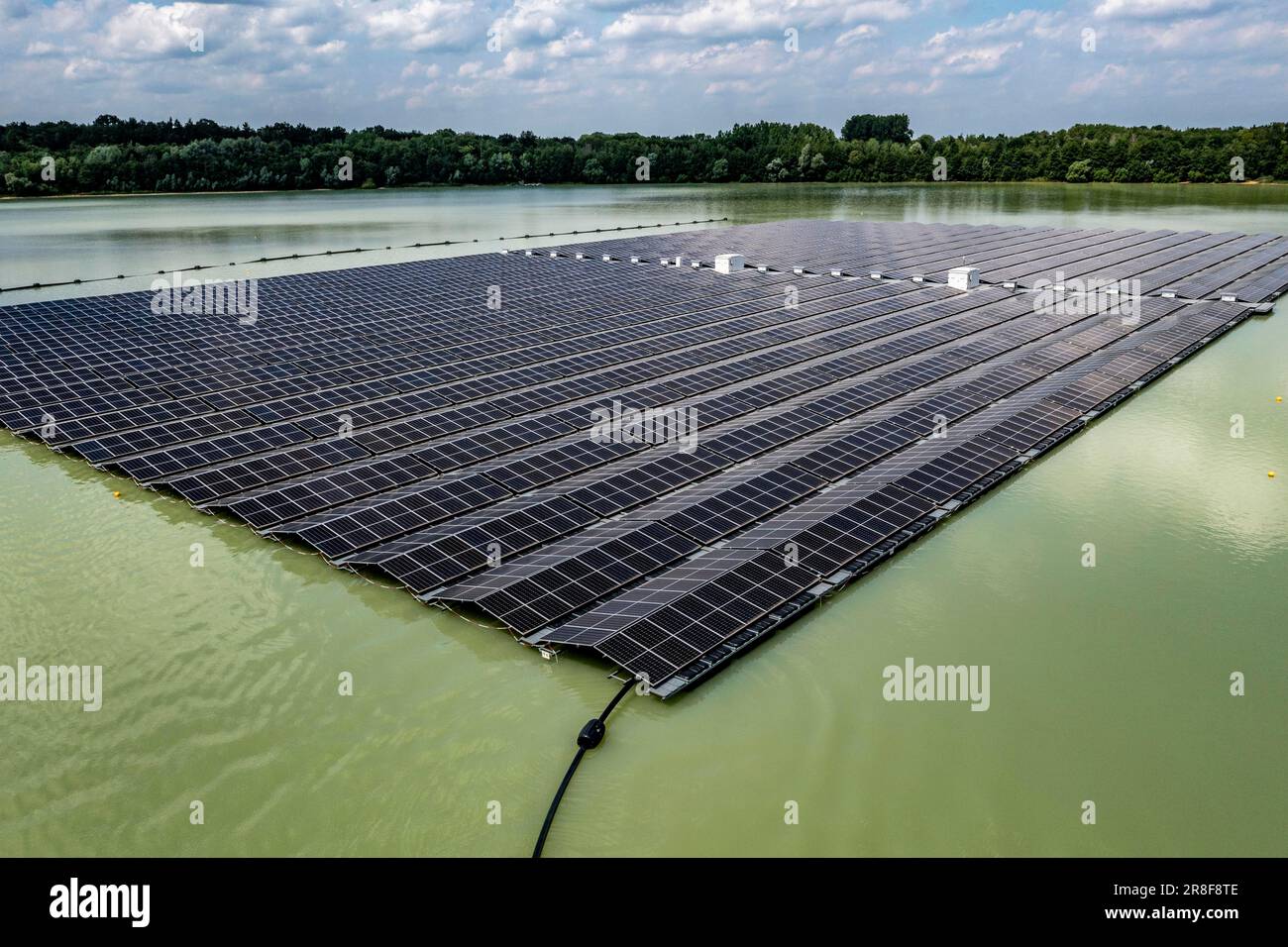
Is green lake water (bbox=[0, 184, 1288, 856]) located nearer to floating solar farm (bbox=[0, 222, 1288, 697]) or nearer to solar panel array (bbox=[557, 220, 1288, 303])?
floating solar farm (bbox=[0, 222, 1288, 697])

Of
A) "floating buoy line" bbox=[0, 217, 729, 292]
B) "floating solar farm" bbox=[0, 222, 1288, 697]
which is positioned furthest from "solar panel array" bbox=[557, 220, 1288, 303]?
"floating buoy line" bbox=[0, 217, 729, 292]

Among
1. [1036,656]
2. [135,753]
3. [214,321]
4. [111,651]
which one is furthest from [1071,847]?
[214,321]

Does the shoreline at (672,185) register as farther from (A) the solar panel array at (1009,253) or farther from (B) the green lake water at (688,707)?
(B) the green lake water at (688,707)

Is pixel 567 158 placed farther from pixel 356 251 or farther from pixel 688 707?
pixel 688 707

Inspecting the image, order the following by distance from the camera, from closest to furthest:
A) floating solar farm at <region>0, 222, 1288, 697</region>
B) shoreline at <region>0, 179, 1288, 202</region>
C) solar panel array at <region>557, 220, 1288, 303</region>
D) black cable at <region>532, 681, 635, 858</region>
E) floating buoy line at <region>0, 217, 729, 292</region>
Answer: black cable at <region>532, 681, 635, 858</region> → floating solar farm at <region>0, 222, 1288, 697</region> → floating buoy line at <region>0, 217, 729, 292</region> → solar panel array at <region>557, 220, 1288, 303</region> → shoreline at <region>0, 179, 1288, 202</region>

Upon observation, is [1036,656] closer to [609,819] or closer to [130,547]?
[609,819]

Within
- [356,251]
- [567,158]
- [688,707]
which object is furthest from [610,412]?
[567,158]
